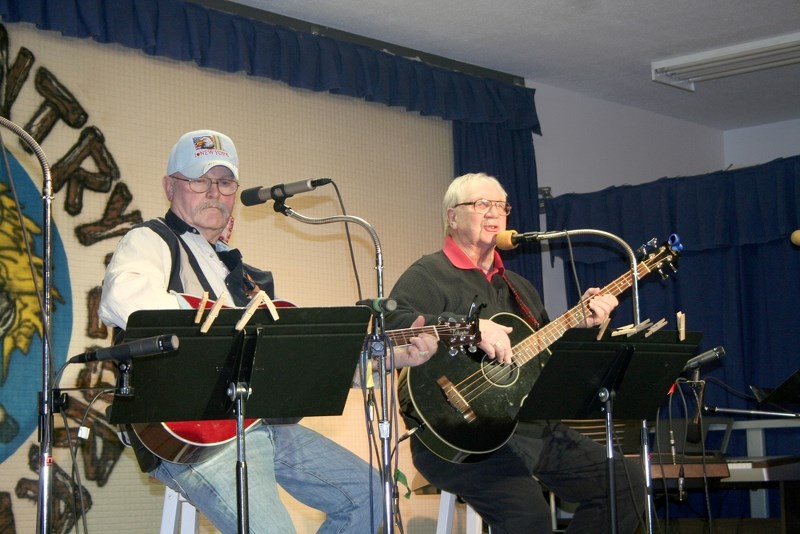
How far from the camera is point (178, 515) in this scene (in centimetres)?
328

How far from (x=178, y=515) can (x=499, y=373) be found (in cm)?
128

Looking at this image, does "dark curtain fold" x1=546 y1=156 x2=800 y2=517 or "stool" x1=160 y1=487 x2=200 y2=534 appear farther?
"dark curtain fold" x1=546 y1=156 x2=800 y2=517

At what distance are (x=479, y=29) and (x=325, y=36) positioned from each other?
924 millimetres

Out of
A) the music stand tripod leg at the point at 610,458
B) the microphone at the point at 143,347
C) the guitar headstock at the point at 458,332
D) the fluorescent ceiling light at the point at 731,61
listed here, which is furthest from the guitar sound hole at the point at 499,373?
the fluorescent ceiling light at the point at 731,61

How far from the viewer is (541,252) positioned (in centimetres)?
675

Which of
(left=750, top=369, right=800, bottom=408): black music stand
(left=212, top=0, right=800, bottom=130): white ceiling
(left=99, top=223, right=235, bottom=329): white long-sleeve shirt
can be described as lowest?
(left=750, top=369, right=800, bottom=408): black music stand

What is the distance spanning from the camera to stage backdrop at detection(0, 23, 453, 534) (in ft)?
14.1

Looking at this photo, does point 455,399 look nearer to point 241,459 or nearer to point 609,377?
point 609,377

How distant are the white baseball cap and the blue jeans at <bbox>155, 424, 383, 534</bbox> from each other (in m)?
0.86

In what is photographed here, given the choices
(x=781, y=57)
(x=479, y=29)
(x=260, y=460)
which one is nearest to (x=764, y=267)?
(x=781, y=57)

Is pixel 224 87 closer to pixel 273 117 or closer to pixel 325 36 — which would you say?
pixel 273 117

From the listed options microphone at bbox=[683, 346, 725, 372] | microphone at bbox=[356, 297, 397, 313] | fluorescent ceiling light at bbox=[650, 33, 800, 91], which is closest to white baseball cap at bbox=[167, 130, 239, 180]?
microphone at bbox=[356, 297, 397, 313]

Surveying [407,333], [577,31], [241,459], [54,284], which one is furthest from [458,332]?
[577,31]

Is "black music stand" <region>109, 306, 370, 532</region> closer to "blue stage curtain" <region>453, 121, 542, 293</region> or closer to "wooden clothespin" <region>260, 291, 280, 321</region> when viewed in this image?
"wooden clothespin" <region>260, 291, 280, 321</region>
